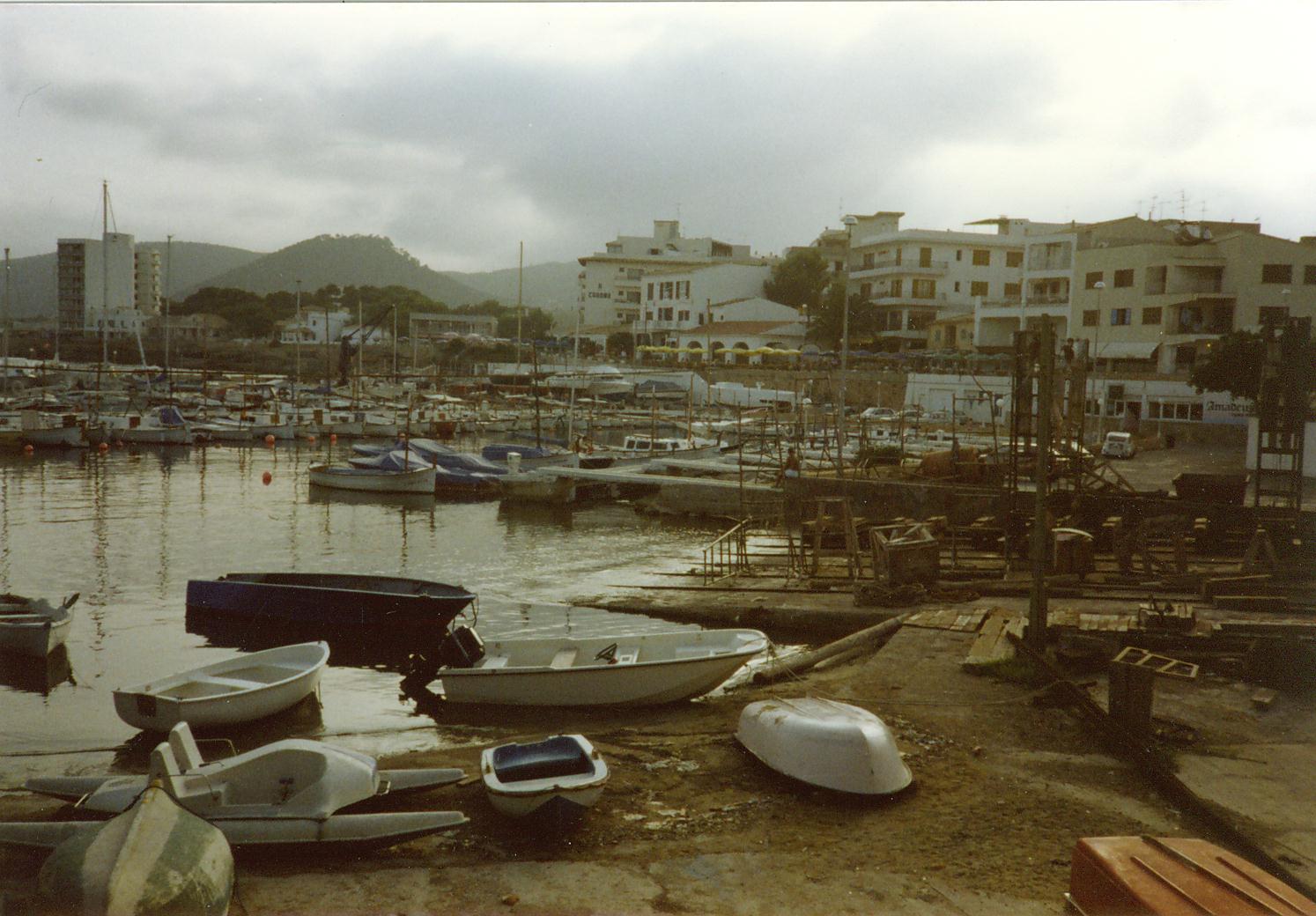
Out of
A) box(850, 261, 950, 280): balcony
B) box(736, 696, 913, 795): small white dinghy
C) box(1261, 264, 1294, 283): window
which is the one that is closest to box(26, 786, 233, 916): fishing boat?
box(736, 696, 913, 795): small white dinghy

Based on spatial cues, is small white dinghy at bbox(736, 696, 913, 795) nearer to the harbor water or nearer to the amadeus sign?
the harbor water

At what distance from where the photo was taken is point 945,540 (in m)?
20.9

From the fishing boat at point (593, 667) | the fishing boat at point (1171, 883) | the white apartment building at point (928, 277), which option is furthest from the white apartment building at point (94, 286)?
the fishing boat at point (1171, 883)

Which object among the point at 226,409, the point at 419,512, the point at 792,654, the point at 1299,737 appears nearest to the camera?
the point at 1299,737

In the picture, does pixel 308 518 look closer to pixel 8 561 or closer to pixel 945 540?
pixel 8 561

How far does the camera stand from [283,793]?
26.7 feet

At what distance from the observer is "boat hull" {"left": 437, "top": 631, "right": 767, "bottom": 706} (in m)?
12.4

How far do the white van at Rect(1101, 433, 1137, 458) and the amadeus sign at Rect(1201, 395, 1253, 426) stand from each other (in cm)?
874

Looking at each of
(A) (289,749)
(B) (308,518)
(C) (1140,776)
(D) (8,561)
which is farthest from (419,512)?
(C) (1140,776)

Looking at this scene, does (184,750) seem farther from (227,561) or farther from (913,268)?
(913,268)

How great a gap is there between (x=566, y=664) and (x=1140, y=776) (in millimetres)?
7127

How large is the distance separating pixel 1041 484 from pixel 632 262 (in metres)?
96.6

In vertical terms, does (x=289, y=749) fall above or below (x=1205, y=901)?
below

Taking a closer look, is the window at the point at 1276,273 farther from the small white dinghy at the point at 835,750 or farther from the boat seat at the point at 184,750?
the boat seat at the point at 184,750
